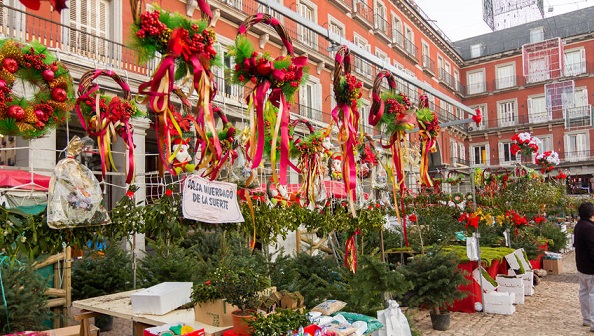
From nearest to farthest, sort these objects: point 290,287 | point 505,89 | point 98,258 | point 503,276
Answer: point 290,287 → point 98,258 → point 503,276 → point 505,89

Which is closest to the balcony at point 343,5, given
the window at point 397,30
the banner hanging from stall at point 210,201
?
the window at point 397,30

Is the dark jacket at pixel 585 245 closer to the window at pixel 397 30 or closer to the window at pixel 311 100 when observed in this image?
the window at pixel 311 100

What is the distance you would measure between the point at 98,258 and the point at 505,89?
34338 millimetres

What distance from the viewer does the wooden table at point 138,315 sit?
3.64 m

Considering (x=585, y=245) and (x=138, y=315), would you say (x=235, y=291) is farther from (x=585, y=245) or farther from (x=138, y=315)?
(x=585, y=245)

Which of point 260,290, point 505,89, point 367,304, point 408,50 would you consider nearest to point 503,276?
point 367,304

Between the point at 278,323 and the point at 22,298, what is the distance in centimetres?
280

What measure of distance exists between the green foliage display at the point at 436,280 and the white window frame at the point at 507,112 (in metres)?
31.6

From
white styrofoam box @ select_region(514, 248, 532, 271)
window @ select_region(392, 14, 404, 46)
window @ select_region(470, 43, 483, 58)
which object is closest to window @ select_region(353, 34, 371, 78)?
window @ select_region(392, 14, 404, 46)

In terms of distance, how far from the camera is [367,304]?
460 centimetres

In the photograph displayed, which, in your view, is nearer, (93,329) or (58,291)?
(93,329)

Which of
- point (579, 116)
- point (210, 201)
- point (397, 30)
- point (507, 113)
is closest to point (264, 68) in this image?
point (210, 201)

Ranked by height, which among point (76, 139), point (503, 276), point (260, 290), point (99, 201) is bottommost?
point (503, 276)

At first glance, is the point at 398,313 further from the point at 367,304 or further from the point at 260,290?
the point at 260,290
